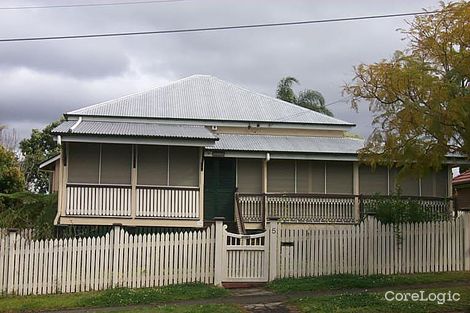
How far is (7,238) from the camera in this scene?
1363 cm

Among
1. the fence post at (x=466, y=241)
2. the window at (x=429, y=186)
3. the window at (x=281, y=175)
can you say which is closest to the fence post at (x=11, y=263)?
the window at (x=281, y=175)

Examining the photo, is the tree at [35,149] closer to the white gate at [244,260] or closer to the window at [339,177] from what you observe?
the window at [339,177]

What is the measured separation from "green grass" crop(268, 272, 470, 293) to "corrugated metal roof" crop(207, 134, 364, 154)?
6.70 m

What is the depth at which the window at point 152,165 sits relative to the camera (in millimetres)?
18562

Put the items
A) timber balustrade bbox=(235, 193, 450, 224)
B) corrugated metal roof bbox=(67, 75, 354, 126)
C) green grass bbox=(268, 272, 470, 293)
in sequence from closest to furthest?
green grass bbox=(268, 272, 470, 293) → timber balustrade bbox=(235, 193, 450, 224) → corrugated metal roof bbox=(67, 75, 354, 126)

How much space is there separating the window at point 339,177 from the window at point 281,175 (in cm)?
131

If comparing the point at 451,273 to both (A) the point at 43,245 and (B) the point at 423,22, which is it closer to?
(B) the point at 423,22

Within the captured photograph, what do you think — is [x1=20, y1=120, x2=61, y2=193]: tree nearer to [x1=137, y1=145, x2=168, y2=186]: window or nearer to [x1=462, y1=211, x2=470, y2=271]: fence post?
[x1=137, y1=145, x2=168, y2=186]: window

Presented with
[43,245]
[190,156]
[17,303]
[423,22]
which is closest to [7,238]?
[43,245]

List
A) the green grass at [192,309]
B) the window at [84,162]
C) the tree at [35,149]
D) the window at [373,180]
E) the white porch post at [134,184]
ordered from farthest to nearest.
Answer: the tree at [35,149] < the window at [373,180] < the window at [84,162] < the white porch post at [134,184] < the green grass at [192,309]

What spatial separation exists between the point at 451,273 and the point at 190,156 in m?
8.35

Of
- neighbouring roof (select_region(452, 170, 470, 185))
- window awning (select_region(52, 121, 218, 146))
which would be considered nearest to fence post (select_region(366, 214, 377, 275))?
window awning (select_region(52, 121, 218, 146))

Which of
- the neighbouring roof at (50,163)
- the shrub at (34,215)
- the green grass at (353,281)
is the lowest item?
the green grass at (353,281)

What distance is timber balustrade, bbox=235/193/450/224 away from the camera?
1952 centimetres
